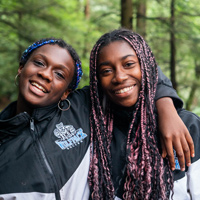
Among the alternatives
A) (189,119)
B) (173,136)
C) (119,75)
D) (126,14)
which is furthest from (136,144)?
A: (126,14)

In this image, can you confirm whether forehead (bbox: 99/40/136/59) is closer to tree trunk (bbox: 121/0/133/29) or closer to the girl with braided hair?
the girl with braided hair

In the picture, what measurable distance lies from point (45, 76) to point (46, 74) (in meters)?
0.02

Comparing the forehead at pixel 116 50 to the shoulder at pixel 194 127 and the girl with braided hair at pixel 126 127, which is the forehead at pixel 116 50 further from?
the shoulder at pixel 194 127

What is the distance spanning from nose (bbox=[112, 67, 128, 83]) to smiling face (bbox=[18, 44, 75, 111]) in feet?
1.47

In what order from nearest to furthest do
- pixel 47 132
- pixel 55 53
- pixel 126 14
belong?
pixel 47 132, pixel 55 53, pixel 126 14

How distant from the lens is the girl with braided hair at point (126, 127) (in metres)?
1.69

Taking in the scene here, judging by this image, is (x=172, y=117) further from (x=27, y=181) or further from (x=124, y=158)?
(x=27, y=181)

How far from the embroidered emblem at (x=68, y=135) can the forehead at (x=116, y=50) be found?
650 millimetres

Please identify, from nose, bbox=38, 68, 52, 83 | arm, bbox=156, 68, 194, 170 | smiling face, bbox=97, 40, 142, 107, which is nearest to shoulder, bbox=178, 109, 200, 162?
arm, bbox=156, 68, 194, 170

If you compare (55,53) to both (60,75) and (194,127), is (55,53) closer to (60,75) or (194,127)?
(60,75)

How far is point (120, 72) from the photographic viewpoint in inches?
69.7

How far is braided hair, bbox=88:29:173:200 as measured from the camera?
5.50 feet

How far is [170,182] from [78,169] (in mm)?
701

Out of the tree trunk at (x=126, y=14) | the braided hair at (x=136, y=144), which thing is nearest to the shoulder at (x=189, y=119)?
the braided hair at (x=136, y=144)
